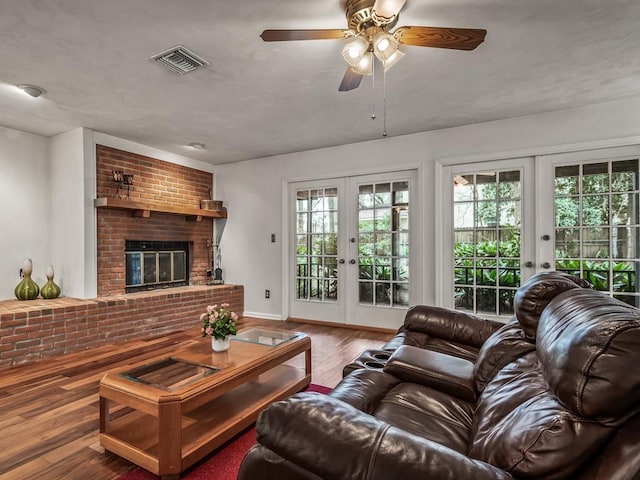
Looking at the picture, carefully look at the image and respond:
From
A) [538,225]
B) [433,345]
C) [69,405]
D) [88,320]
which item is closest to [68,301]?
[88,320]

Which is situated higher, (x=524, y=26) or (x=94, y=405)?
→ (x=524, y=26)

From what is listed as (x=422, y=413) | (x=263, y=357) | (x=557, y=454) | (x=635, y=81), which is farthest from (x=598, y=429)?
(x=635, y=81)

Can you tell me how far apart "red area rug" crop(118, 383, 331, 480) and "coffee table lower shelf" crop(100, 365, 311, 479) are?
0.06 meters

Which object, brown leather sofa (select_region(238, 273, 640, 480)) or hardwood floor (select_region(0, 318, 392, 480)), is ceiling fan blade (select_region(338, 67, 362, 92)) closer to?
brown leather sofa (select_region(238, 273, 640, 480))

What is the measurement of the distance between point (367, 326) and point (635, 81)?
11.5ft

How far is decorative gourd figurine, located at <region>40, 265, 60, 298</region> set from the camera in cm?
388

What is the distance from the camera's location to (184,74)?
106 inches

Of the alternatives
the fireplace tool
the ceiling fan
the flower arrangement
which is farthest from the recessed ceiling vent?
the fireplace tool

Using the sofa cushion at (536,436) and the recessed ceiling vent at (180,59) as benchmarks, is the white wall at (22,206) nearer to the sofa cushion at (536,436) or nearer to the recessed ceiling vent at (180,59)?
the recessed ceiling vent at (180,59)

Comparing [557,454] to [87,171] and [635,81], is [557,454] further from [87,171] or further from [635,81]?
[87,171]

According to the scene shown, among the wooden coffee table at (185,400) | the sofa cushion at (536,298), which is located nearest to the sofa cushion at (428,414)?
the sofa cushion at (536,298)

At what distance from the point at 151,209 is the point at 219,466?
3.43m

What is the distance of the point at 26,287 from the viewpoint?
3.80 metres

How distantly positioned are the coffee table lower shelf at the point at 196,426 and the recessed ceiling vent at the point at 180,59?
2262 millimetres
